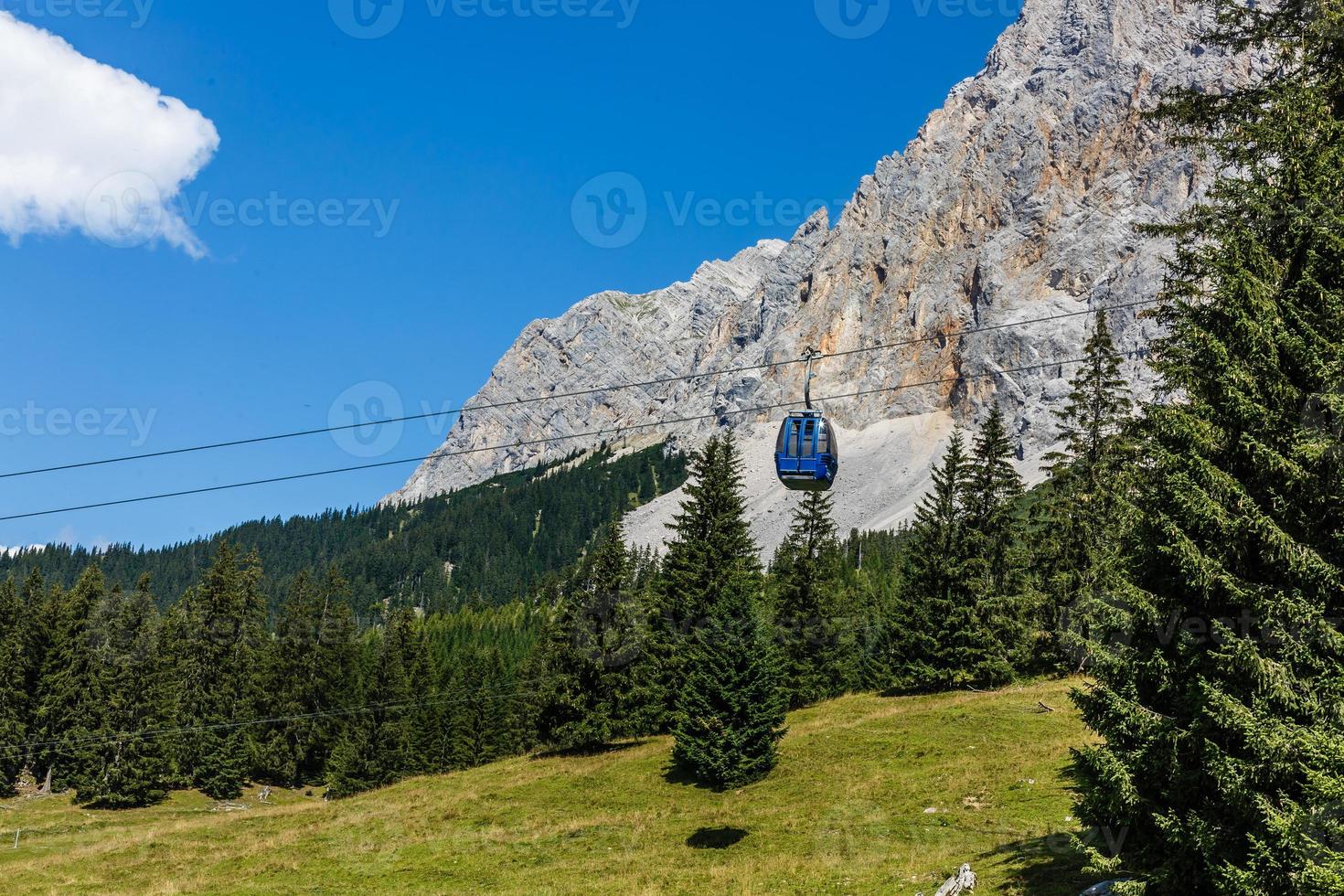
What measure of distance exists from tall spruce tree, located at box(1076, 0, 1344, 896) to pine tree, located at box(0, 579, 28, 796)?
70.1 meters

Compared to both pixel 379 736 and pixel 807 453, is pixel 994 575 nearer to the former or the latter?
pixel 807 453

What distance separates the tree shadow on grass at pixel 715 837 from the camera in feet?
103

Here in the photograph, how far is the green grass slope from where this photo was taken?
85.4 ft

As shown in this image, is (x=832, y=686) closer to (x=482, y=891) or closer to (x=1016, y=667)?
(x=1016, y=667)

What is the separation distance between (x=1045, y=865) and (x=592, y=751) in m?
31.9

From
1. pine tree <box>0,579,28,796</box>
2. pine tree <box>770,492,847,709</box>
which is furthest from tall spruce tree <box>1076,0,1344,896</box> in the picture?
pine tree <box>0,579,28,796</box>

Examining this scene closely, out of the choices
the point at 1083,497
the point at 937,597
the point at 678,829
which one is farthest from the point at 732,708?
the point at 1083,497

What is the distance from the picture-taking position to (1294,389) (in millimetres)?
15242

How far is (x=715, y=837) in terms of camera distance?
3206 centimetres

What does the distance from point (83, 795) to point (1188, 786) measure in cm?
6395

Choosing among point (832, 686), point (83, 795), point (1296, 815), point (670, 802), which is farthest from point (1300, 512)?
point (83, 795)

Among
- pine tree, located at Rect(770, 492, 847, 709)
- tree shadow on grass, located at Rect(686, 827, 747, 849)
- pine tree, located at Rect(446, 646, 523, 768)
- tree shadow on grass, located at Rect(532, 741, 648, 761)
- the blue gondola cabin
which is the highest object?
the blue gondola cabin

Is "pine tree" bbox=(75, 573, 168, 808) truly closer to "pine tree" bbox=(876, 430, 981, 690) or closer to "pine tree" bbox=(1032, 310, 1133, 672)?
"pine tree" bbox=(876, 430, 981, 690)

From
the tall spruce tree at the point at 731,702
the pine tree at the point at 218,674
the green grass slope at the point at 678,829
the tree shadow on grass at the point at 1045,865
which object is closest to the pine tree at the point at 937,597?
the green grass slope at the point at 678,829
